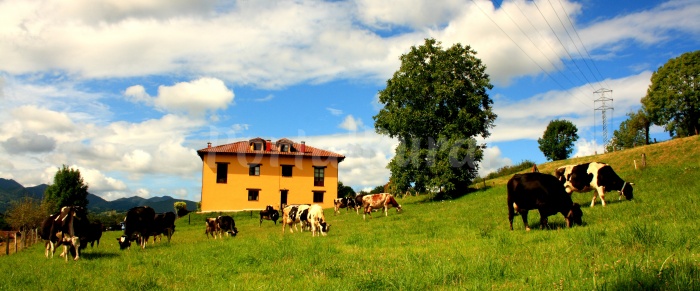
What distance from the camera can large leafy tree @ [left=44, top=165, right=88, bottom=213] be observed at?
70750 millimetres

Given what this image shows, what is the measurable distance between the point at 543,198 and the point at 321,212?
1030cm

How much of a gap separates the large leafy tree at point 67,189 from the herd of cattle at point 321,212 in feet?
192

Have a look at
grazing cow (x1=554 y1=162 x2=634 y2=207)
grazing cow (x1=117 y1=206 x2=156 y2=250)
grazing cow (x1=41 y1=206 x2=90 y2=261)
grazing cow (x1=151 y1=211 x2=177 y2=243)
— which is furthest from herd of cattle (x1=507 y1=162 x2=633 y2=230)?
grazing cow (x1=151 y1=211 x2=177 y2=243)

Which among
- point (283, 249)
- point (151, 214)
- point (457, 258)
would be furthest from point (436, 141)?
point (457, 258)

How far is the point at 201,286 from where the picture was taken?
26.0 feet

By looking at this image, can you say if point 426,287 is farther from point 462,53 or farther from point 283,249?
point 462,53

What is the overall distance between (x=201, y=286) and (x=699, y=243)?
28.4ft

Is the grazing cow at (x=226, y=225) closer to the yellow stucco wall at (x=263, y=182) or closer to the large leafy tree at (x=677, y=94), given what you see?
the yellow stucco wall at (x=263, y=182)

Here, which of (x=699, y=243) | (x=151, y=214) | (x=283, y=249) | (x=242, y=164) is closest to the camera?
(x=699, y=243)

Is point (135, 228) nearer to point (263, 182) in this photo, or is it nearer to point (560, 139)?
point (263, 182)

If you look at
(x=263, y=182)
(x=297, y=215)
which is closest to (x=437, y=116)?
(x=297, y=215)

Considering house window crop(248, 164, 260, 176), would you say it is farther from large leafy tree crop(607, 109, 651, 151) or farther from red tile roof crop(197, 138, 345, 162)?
large leafy tree crop(607, 109, 651, 151)

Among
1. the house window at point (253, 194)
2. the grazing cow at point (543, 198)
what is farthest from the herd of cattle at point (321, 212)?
the house window at point (253, 194)

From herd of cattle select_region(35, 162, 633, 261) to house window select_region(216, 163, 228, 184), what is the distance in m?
31.1
